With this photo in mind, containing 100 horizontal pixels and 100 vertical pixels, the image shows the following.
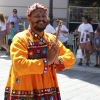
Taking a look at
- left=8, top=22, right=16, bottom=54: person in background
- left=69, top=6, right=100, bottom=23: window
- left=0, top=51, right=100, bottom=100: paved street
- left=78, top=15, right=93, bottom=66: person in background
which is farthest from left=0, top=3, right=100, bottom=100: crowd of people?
left=69, top=6, right=100, bottom=23: window

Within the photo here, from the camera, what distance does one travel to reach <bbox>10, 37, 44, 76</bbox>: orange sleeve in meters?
2.87

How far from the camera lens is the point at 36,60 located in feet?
9.61

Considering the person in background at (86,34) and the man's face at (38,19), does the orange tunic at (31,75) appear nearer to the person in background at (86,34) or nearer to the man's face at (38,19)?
the man's face at (38,19)

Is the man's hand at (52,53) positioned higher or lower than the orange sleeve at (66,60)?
higher

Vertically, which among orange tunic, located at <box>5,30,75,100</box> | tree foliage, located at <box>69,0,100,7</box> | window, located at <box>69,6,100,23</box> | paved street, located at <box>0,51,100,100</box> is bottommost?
paved street, located at <box>0,51,100,100</box>

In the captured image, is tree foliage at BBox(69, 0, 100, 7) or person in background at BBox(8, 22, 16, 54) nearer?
person in background at BBox(8, 22, 16, 54)

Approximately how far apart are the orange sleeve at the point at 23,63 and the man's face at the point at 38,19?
29 centimetres

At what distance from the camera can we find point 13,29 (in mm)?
12117

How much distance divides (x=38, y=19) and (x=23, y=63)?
1.67 feet

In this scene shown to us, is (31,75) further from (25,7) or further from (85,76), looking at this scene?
(25,7)

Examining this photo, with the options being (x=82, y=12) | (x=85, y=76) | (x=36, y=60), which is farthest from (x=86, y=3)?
(x=36, y=60)

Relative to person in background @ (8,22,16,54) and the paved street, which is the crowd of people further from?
person in background @ (8,22,16,54)

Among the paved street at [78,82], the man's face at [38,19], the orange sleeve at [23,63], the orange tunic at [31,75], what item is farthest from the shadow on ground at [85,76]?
the orange sleeve at [23,63]

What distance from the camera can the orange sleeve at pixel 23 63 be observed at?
113 inches
